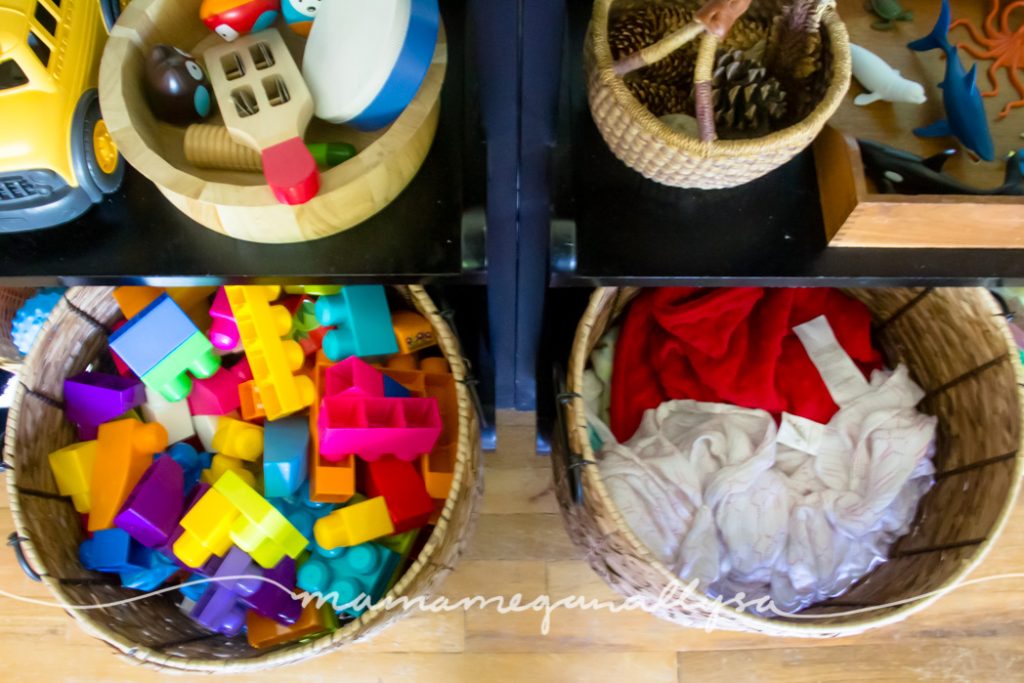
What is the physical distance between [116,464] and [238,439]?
13 centimetres

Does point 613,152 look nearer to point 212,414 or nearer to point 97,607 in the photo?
point 212,414

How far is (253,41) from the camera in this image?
0.59m

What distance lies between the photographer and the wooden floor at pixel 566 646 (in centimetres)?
95

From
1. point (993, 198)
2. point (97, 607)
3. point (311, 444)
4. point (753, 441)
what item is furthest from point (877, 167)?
point (97, 607)

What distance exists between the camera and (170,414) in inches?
35.2

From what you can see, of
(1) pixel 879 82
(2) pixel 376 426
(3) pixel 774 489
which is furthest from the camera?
(3) pixel 774 489

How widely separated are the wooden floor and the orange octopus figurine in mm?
644

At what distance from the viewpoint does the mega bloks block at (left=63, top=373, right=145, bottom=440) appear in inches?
33.9

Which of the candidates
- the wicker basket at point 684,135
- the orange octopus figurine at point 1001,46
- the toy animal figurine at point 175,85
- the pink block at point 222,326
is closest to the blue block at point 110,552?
the pink block at point 222,326

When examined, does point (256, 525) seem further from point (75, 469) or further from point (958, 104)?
point (958, 104)

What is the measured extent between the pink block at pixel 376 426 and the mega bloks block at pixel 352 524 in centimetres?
6

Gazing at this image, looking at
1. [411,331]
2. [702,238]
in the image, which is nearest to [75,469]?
[411,331]

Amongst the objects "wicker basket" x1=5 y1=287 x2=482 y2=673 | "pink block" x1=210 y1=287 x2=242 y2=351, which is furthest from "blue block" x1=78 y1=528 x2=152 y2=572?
"pink block" x1=210 y1=287 x2=242 y2=351

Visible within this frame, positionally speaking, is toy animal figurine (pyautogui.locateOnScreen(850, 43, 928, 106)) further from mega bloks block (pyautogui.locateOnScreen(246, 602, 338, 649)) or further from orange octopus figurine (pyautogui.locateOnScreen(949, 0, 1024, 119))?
mega bloks block (pyautogui.locateOnScreen(246, 602, 338, 649))
